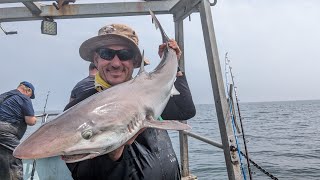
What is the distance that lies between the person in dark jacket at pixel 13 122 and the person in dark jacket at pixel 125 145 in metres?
4.20

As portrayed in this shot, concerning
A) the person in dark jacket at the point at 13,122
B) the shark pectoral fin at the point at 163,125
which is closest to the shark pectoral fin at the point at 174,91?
the shark pectoral fin at the point at 163,125

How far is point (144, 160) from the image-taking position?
272cm

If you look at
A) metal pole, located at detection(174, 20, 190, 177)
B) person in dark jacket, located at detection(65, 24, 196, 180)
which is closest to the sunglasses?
person in dark jacket, located at detection(65, 24, 196, 180)

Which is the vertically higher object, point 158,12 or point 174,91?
point 158,12

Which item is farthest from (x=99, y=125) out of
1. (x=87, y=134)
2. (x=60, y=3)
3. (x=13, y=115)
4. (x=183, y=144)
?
(x=13, y=115)

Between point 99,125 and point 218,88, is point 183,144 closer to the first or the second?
point 218,88

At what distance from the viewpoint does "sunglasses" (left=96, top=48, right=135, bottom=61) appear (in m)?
2.91

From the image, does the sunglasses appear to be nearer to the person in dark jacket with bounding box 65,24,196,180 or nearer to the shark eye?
the person in dark jacket with bounding box 65,24,196,180

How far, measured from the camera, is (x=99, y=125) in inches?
73.9

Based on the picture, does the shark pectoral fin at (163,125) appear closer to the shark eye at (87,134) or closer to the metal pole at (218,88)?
the shark eye at (87,134)

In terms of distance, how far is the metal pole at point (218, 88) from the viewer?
13.7 feet

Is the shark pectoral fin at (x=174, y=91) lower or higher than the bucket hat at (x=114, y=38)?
lower

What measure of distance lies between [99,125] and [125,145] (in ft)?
2.24

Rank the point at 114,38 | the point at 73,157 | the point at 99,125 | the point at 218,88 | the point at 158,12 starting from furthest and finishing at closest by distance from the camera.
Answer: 1. the point at 158,12
2. the point at 218,88
3. the point at 114,38
4. the point at 99,125
5. the point at 73,157
